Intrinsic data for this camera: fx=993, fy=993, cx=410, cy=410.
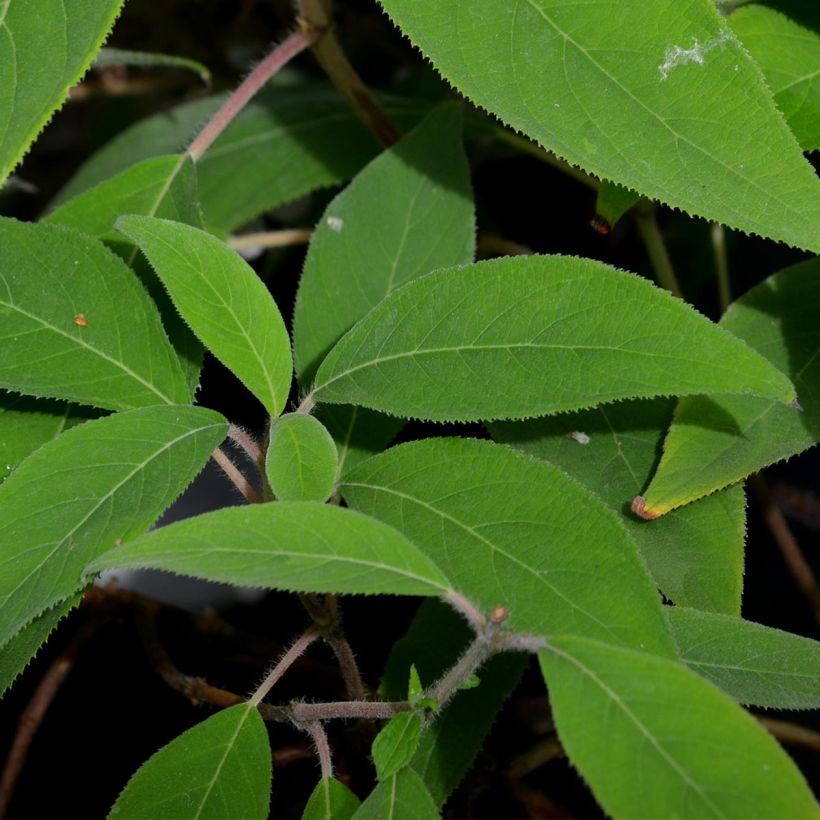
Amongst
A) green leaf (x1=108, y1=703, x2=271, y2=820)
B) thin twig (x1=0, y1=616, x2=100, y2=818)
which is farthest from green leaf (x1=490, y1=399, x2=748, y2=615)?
thin twig (x1=0, y1=616, x2=100, y2=818)

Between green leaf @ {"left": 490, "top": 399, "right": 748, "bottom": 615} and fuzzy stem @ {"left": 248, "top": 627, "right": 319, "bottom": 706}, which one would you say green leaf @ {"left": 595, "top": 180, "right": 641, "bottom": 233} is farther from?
fuzzy stem @ {"left": 248, "top": 627, "right": 319, "bottom": 706}

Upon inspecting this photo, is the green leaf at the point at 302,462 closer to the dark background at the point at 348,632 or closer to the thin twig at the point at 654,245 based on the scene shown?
the dark background at the point at 348,632

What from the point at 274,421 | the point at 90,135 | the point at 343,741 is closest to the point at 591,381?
the point at 274,421

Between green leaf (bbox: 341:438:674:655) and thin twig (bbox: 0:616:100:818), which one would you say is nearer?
green leaf (bbox: 341:438:674:655)

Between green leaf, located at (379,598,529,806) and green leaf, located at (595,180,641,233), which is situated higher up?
green leaf, located at (595,180,641,233)

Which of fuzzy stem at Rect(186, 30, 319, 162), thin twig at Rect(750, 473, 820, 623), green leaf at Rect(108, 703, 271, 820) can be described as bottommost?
thin twig at Rect(750, 473, 820, 623)

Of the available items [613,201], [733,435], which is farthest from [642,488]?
[613,201]

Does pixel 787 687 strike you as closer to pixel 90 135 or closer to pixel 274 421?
pixel 274 421
